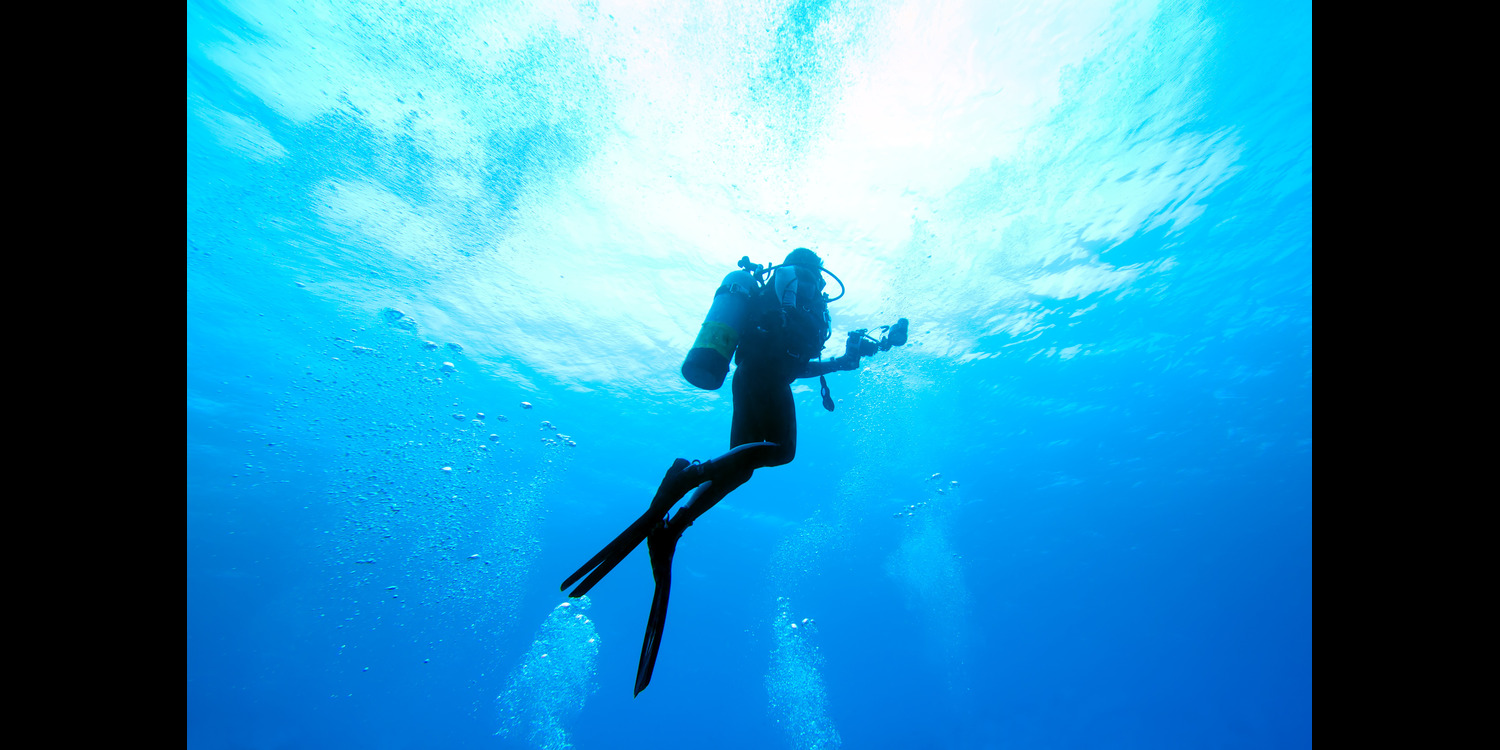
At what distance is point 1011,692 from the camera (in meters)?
54.6

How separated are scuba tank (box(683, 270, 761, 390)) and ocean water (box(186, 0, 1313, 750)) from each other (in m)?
3.63

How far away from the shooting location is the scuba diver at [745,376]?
11.6 feet

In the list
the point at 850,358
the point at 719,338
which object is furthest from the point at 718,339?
the point at 850,358

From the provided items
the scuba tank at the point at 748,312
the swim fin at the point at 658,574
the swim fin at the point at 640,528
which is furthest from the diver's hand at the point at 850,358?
→ the swim fin at the point at 658,574

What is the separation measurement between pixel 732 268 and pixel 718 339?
9.23 m

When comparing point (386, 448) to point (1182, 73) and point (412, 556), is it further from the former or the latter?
point (1182, 73)

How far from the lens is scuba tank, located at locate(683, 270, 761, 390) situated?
13.4 feet

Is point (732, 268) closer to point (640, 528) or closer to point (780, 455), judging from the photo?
point (780, 455)

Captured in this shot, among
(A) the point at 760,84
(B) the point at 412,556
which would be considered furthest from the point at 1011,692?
(A) the point at 760,84

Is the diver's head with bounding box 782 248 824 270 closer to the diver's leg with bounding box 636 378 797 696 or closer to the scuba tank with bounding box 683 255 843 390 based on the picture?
the scuba tank with bounding box 683 255 843 390

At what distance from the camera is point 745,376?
14.7 ft

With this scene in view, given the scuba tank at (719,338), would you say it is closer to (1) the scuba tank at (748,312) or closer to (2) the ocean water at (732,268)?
(1) the scuba tank at (748,312)

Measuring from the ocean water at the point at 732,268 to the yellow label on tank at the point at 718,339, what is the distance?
12.0 ft
